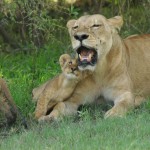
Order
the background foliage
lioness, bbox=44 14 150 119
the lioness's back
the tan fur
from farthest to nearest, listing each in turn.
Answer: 1. the background foliage
2. the lioness's back
3. lioness, bbox=44 14 150 119
4. the tan fur

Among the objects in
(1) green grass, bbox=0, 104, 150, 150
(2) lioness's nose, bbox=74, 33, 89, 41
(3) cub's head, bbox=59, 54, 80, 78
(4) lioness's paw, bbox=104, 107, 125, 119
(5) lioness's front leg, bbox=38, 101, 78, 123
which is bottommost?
(5) lioness's front leg, bbox=38, 101, 78, 123

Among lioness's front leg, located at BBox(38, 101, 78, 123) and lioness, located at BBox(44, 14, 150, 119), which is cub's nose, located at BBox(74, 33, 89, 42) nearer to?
lioness, located at BBox(44, 14, 150, 119)

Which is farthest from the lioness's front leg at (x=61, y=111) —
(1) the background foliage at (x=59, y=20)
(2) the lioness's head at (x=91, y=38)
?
(1) the background foliage at (x=59, y=20)

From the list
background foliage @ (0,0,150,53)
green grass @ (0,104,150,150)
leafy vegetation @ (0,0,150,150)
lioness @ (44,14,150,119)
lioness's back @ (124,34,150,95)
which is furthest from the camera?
background foliage @ (0,0,150,53)

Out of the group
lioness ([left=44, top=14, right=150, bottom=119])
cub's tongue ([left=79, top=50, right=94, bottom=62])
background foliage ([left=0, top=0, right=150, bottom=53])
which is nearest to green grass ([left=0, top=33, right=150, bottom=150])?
lioness ([left=44, top=14, right=150, bottom=119])

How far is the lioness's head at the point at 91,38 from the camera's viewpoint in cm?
640

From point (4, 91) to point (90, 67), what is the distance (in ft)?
2.54

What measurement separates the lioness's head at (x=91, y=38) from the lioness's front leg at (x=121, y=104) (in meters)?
0.40

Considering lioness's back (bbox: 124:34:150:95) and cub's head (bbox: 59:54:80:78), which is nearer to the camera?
cub's head (bbox: 59:54:80:78)

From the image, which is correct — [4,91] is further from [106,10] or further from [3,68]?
[106,10]

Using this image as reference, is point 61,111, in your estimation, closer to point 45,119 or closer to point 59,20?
point 45,119

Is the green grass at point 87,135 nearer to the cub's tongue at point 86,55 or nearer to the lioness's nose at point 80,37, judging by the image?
the cub's tongue at point 86,55

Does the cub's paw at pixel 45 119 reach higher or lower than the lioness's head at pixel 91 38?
lower

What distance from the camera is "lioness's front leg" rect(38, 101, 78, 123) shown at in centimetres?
654
